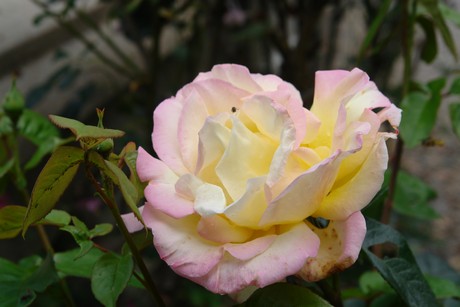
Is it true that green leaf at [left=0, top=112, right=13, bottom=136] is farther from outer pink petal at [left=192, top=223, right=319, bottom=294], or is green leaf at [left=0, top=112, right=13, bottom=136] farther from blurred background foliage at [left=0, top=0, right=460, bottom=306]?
blurred background foliage at [left=0, top=0, right=460, bottom=306]

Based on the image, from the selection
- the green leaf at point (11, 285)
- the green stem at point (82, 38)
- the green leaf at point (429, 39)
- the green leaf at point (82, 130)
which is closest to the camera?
the green leaf at point (82, 130)

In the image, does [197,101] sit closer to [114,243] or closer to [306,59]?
[306,59]

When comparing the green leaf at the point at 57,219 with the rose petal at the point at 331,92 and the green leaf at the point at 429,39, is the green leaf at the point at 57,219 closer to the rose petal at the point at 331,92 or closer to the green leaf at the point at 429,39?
the rose petal at the point at 331,92

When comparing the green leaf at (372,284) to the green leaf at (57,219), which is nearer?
the green leaf at (57,219)

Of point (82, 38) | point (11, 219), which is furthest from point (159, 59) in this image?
point (11, 219)

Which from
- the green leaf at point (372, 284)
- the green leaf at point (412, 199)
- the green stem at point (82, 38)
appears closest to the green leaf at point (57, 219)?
the green leaf at point (372, 284)

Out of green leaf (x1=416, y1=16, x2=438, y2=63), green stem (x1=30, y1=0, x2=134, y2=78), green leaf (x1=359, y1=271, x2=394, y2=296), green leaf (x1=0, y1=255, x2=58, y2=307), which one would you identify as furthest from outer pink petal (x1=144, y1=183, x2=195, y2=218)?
green stem (x1=30, y1=0, x2=134, y2=78)
